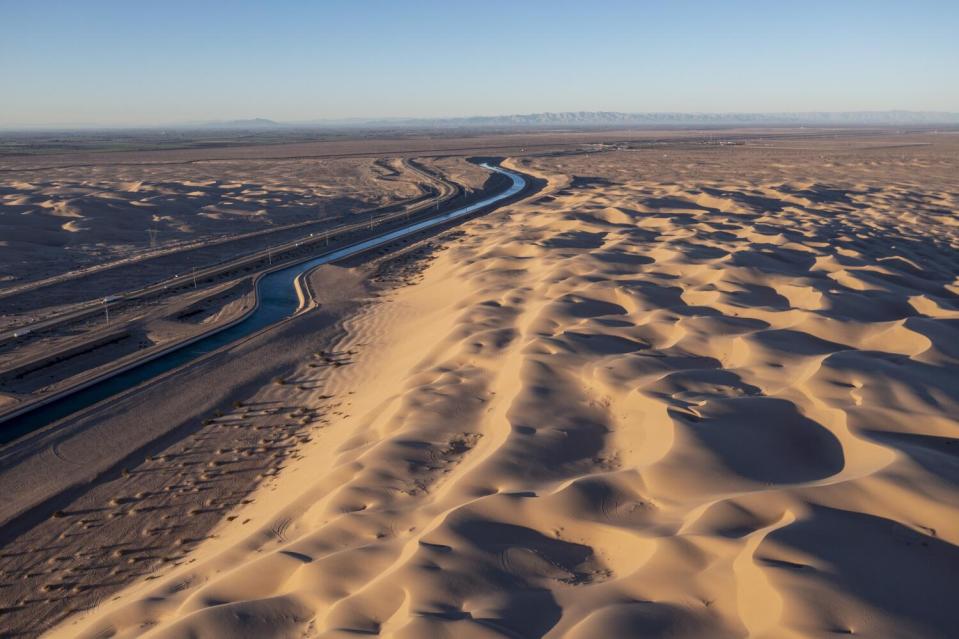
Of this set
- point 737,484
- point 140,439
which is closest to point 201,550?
point 140,439

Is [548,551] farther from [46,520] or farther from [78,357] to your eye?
[78,357]

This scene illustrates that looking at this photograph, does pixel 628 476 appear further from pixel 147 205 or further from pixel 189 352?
pixel 147 205

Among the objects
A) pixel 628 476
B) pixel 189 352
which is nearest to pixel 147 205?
pixel 189 352

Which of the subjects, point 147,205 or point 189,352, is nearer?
point 189,352

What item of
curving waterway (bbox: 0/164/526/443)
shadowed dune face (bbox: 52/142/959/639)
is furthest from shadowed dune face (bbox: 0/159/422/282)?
shadowed dune face (bbox: 52/142/959/639)

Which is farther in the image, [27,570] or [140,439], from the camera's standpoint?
[140,439]

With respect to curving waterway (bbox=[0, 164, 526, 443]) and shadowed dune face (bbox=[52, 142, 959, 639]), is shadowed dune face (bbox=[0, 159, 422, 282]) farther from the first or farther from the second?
shadowed dune face (bbox=[52, 142, 959, 639])

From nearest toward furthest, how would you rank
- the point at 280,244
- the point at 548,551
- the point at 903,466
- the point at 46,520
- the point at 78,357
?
the point at 548,551 → the point at 903,466 → the point at 46,520 → the point at 78,357 → the point at 280,244
